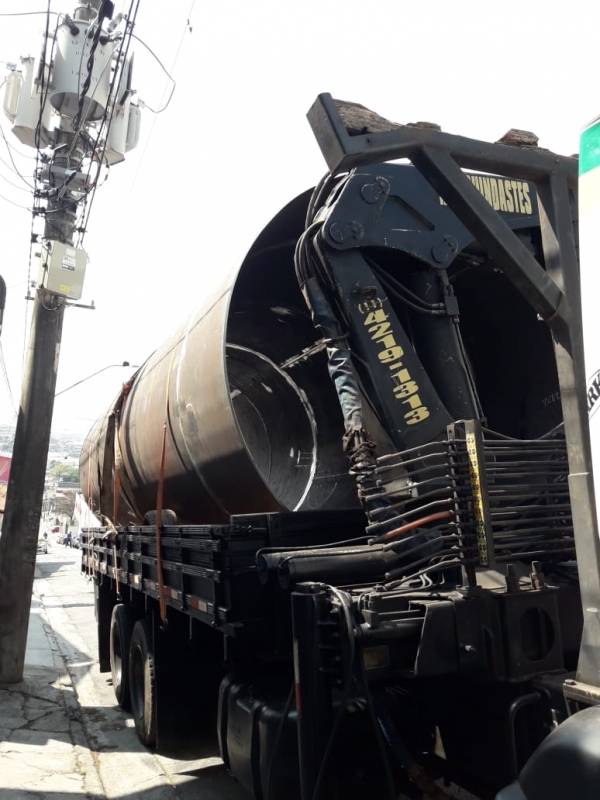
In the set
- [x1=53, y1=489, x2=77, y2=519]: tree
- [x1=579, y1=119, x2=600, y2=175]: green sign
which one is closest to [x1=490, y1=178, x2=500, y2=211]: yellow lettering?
[x1=579, y1=119, x2=600, y2=175]: green sign

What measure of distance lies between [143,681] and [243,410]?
2539mm

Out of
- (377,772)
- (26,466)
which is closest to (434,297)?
(377,772)

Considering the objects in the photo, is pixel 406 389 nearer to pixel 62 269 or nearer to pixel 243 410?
pixel 243 410

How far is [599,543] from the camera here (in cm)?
212

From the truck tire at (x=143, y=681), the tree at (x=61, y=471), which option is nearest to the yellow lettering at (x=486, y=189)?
the truck tire at (x=143, y=681)

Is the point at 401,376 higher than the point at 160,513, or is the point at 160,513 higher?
the point at 401,376

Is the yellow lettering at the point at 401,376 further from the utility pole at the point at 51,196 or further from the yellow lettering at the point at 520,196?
the utility pole at the point at 51,196

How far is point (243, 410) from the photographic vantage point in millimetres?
6328

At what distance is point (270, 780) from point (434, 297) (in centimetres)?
274

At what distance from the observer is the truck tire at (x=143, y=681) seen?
560 centimetres

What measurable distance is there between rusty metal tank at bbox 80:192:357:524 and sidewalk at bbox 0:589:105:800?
211cm

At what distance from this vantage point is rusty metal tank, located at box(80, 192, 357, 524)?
4230mm

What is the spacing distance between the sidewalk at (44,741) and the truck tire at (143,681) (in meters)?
0.48

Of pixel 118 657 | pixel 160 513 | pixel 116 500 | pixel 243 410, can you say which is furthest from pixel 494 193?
pixel 118 657
